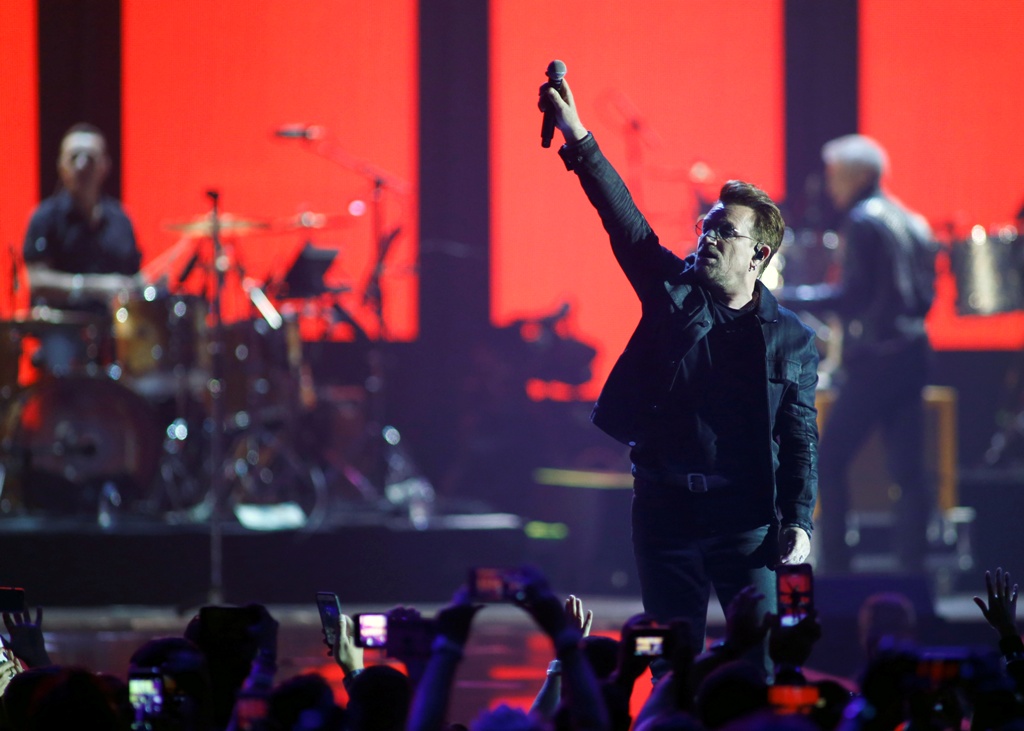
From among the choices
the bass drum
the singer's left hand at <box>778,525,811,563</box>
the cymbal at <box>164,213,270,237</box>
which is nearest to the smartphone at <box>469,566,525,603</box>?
the singer's left hand at <box>778,525,811,563</box>

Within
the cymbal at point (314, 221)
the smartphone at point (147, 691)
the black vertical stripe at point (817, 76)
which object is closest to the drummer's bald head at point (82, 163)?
the cymbal at point (314, 221)

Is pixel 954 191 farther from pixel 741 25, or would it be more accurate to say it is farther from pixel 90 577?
pixel 90 577

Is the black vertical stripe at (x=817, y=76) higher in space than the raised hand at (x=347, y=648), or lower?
higher

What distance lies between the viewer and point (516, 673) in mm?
5516

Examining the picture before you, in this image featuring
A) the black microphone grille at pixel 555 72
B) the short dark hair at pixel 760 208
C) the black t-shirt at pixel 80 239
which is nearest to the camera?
the black microphone grille at pixel 555 72

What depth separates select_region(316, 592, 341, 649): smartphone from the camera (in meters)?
2.96

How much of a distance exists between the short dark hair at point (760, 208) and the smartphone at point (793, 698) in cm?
122

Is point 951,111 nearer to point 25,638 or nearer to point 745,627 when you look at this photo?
point 745,627

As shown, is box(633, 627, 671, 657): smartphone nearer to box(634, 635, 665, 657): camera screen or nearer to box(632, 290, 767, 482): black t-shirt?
box(634, 635, 665, 657): camera screen

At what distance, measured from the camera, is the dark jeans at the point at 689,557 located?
333 cm

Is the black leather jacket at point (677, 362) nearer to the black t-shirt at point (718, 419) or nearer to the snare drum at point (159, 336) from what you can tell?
the black t-shirt at point (718, 419)

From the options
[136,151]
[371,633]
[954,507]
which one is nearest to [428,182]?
[136,151]

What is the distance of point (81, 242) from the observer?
25.0ft

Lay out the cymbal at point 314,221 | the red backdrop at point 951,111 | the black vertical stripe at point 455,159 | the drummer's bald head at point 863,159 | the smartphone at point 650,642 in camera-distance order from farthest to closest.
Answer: the red backdrop at point 951,111 → the black vertical stripe at point 455,159 → the cymbal at point 314,221 → the drummer's bald head at point 863,159 → the smartphone at point 650,642
